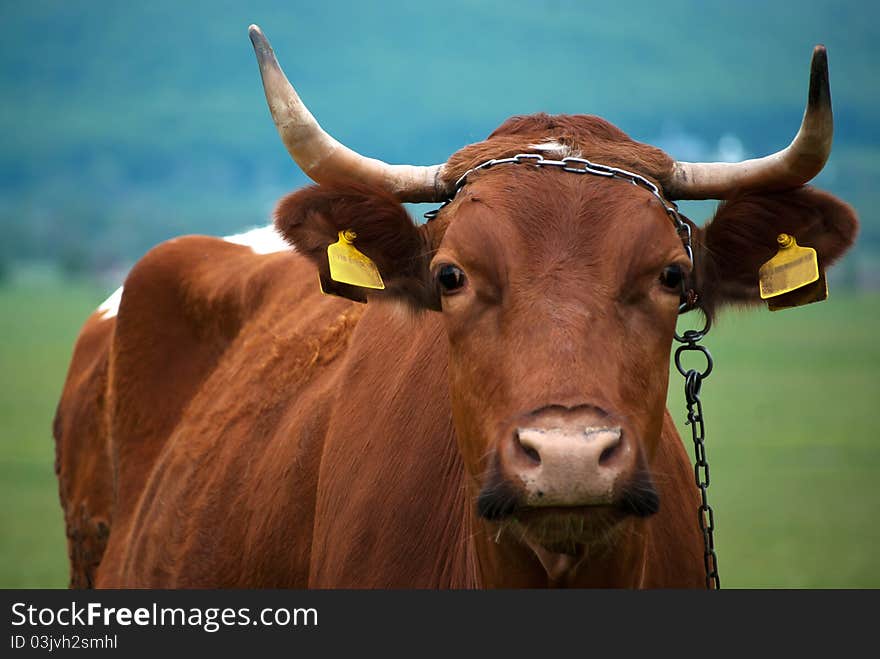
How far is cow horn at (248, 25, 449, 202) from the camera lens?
12.1ft

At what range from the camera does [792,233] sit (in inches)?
148

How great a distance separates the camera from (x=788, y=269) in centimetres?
375

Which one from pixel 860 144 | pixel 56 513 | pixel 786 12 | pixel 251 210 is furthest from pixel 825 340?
pixel 786 12

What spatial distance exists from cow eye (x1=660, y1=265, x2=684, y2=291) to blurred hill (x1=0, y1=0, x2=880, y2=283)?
61.0m

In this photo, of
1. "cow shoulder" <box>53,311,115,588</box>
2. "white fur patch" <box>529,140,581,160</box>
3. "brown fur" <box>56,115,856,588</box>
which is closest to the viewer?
"brown fur" <box>56,115,856,588</box>

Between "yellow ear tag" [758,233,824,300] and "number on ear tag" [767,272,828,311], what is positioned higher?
"yellow ear tag" [758,233,824,300]

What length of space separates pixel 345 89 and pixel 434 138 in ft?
69.4

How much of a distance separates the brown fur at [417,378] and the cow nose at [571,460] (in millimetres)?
63

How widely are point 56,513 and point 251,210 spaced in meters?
69.5

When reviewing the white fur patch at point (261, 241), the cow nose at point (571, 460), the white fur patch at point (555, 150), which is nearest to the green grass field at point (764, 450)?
the white fur patch at point (555, 150)

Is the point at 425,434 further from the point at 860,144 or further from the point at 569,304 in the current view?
the point at 860,144

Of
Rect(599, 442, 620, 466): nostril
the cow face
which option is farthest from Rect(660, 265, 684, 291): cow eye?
Rect(599, 442, 620, 466): nostril

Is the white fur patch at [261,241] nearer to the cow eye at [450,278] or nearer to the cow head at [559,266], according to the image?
the cow head at [559,266]

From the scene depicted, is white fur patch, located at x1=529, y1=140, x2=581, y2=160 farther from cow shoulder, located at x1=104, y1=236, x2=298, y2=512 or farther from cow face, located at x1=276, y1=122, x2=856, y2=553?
cow shoulder, located at x1=104, y1=236, x2=298, y2=512
